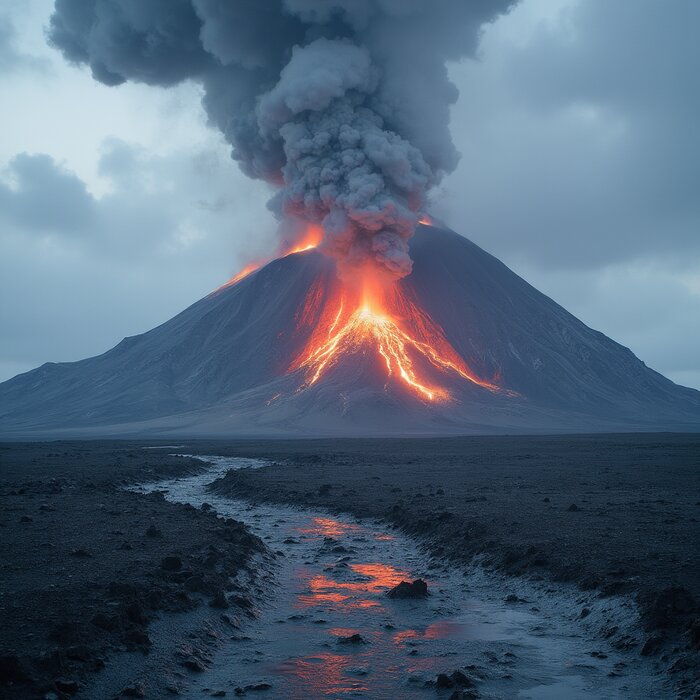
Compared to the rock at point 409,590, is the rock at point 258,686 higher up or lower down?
lower down

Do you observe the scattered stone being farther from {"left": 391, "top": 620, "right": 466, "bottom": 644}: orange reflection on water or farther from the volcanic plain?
{"left": 391, "top": 620, "right": 466, "bottom": 644}: orange reflection on water

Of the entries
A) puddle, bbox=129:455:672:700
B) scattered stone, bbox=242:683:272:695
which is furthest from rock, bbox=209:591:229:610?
scattered stone, bbox=242:683:272:695

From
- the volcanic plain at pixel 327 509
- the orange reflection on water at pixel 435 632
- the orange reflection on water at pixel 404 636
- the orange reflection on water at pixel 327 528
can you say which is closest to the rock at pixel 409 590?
the orange reflection on water at pixel 435 632

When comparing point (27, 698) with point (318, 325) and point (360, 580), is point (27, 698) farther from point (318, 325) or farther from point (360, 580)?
point (318, 325)

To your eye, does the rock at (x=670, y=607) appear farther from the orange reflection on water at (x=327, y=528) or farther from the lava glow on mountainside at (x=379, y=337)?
the lava glow on mountainside at (x=379, y=337)

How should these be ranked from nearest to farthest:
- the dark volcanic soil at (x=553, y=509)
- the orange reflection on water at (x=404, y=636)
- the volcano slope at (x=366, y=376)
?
the orange reflection on water at (x=404, y=636)
the dark volcanic soil at (x=553, y=509)
the volcano slope at (x=366, y=376)

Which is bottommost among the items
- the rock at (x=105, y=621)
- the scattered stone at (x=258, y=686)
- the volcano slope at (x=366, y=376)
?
the scattered stone at (x=258, y=686)
